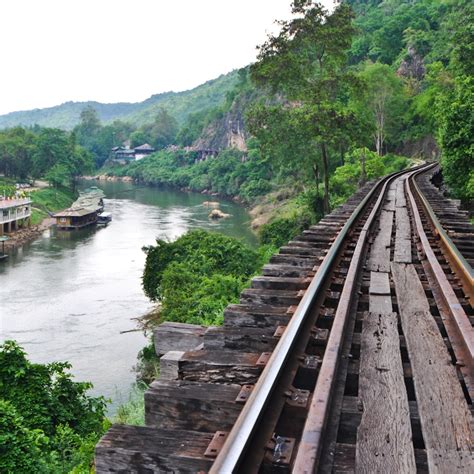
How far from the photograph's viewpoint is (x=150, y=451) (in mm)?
1981

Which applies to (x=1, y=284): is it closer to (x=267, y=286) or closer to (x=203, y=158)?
(x=267, y=286)

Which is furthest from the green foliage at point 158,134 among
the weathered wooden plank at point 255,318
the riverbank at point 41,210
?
the weathered wooden plank at point 255,318

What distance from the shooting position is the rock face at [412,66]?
217ft

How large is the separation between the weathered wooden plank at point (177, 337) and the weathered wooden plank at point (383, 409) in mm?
1115

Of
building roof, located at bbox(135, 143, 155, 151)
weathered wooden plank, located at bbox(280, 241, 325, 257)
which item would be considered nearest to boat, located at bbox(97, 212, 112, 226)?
weathered wooden plank, located at bbox(280, 241, 325, 257)

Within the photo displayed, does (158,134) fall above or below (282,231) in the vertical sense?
above

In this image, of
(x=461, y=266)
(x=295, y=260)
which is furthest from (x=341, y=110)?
(x=461, y=266)

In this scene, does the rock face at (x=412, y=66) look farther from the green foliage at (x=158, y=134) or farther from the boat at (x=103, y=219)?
the green foliage at (x=158, y=134)

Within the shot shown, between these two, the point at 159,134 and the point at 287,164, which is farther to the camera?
the point at 159,134

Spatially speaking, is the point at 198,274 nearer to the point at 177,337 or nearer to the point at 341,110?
the point at 341,110

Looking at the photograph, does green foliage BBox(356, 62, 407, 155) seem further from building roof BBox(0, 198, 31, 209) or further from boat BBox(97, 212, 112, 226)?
building roof BBox(0, 198, 31, 209)

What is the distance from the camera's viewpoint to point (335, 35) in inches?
854

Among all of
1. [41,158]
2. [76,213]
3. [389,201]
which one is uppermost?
[41,158]

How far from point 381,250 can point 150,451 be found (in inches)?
207
